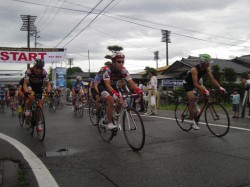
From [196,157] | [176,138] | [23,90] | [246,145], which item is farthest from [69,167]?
[23,90]

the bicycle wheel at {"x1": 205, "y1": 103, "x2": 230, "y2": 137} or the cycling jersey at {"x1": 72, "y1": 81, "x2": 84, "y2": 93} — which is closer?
the bicycle wheel at {"x1": 205, "y1": 103, "x2": 230, "y2": 137}

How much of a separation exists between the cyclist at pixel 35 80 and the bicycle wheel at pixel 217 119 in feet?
13.6

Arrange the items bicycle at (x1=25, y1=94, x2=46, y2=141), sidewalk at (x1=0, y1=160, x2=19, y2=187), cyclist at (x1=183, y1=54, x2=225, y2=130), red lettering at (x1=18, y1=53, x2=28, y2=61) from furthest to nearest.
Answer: red lettering at (x1=18, y1=53, x2=28, y2=61), bicycle at (x1=25, y1=94, x2=46, y2=141), cyclist at (x1=183, y1=54, x2=225, y2=130), sidewalk at (x1=0, y1=160, x2=19, y2=187)

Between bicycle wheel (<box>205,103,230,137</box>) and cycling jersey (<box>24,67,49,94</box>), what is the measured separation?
14.2ft

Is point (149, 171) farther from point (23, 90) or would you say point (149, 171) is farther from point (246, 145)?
point (23, 90)

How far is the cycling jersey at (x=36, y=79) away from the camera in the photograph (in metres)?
8.10

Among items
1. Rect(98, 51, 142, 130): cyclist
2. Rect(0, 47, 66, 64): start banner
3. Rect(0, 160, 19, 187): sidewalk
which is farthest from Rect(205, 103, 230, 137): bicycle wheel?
Rect(0, 47, 66, 64): start banner

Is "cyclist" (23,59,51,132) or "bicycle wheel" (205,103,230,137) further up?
"cyclist" (23,59,51,132)

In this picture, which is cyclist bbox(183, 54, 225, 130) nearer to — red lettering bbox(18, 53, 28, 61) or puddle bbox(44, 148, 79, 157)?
puddle bbox(44, 148, 79, 157)

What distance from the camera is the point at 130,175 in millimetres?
4273

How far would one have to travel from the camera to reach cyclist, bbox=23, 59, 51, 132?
7.81m

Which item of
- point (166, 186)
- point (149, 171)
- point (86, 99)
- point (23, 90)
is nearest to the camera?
point (166, 186)

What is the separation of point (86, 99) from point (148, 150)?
8.96m

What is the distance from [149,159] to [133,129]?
102cm
